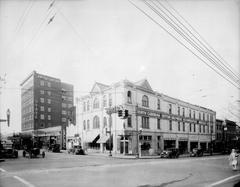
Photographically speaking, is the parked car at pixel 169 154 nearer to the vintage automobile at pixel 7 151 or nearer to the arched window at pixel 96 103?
the arched window at pixel 96 103

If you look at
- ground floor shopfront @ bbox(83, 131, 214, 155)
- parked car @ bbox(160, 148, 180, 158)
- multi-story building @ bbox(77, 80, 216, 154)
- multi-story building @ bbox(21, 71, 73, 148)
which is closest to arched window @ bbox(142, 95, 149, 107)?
multi-story building @ bbox(77, 80, 216, 154)

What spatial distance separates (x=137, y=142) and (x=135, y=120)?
3375 millimetres

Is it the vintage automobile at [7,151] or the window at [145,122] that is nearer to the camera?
the vintage automobile at [7,151]

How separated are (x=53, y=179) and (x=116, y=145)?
25956 mm

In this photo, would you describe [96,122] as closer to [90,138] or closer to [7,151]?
[90,138]

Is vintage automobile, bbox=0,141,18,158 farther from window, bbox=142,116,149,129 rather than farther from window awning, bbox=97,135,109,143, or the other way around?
window, bbox=142,116,149,129

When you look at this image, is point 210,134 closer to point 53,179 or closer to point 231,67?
point 231,67

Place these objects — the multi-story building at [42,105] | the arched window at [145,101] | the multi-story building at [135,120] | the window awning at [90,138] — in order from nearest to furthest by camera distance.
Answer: the multi-story building at [135,120], the arched window at [145,101], the window awning at [90,138], the multi-story building at [42,105]

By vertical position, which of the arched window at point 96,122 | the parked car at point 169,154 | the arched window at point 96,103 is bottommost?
the parked car at point 169,154

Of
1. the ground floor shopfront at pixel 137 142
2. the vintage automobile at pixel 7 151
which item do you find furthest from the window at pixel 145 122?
the vintage automobile at pixel 7 151

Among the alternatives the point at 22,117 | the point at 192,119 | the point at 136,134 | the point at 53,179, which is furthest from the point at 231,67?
the point at 22,117

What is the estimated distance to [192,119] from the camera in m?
53.6

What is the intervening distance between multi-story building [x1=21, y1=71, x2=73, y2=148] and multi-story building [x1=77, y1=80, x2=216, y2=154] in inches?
1432

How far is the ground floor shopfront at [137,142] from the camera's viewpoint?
38.6m
